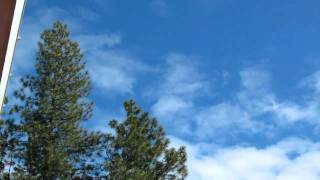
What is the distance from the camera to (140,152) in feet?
111

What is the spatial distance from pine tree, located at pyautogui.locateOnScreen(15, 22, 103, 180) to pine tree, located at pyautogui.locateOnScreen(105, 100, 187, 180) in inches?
74.8

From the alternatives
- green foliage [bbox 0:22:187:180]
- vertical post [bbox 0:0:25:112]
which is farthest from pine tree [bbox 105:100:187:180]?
vertical post [bbox 0:0:25:112]

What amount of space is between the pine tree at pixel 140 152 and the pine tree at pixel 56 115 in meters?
1.90

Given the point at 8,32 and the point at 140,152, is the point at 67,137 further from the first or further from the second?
the point at 8,32

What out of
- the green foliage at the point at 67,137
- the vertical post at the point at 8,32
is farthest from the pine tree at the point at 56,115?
the vertical post at the point at 8,32

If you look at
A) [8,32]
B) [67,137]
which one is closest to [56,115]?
[67,137]

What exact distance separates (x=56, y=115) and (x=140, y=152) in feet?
18.3

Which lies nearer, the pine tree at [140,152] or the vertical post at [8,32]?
the vertical post at [8,32]

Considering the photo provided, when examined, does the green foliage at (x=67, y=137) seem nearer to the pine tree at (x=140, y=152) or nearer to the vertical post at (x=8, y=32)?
the pine tree at (x=140, y=152)

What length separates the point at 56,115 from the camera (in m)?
34.0

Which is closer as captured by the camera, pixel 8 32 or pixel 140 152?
pixel 8 32

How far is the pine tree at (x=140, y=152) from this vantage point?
106 feet

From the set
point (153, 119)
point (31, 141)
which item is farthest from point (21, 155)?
point (153, 119)

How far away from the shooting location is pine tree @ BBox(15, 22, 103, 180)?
3250 centimetres
